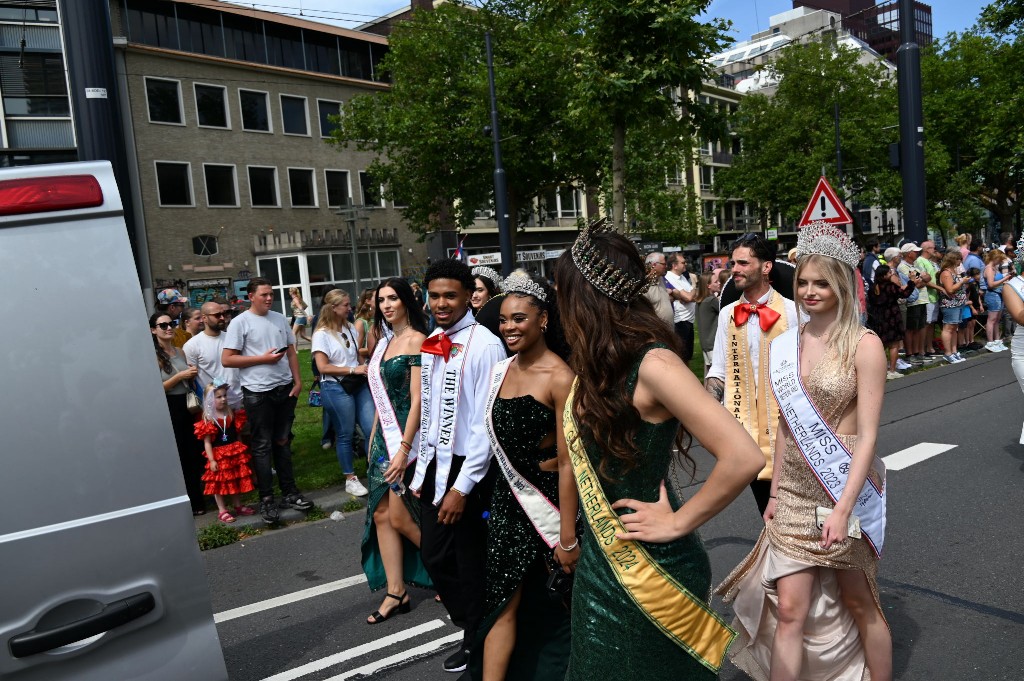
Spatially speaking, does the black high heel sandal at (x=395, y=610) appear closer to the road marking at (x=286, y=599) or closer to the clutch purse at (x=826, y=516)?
the road marking at (x=286, y=599)

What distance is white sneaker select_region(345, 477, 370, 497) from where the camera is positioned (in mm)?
7344

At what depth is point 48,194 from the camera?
2.12m

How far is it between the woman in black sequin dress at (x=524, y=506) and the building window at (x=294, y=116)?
3568 centimetres

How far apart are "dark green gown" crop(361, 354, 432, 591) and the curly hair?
583 mm

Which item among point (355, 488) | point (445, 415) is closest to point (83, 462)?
point (445, 415)

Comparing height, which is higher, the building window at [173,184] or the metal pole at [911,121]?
the building window at [173,184]

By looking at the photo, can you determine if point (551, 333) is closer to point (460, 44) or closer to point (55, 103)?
point (460, 44)

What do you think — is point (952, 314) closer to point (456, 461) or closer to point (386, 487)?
point (386, 487)

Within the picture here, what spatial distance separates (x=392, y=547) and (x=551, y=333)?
173 cm

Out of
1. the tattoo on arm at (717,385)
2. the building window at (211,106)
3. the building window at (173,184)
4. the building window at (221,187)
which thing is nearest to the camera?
the tattoo on arm at (717,385)

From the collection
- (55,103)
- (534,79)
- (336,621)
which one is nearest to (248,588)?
(336,621)

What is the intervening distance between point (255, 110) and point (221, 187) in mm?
3836

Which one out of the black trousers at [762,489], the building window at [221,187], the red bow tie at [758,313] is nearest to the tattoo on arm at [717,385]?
the red bow tie at [758,313]

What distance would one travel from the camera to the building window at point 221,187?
111 feet
